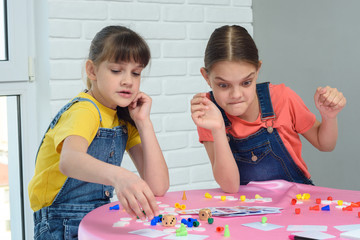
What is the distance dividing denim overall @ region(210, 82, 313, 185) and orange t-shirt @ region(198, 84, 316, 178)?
2cm

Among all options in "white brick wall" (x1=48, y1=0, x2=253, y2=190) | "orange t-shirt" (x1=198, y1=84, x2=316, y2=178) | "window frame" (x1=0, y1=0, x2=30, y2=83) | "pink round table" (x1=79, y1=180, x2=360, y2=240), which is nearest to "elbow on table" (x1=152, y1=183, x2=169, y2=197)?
"pink round table" (x1=79, y1=180, x2=360, y2=240)

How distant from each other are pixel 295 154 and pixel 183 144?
2.82ft

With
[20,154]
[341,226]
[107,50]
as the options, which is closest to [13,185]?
[20,154]

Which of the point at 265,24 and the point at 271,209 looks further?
the point at 265,24

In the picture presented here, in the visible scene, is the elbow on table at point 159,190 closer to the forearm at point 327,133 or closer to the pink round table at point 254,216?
the pink round table at point 254,216

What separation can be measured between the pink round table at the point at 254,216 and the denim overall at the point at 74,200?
177mm

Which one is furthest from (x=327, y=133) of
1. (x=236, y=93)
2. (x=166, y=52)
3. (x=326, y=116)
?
(x=166, y=52)

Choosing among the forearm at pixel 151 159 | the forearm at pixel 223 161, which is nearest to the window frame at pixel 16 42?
the forearm at pixel 151 159

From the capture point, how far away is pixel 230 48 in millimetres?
1418

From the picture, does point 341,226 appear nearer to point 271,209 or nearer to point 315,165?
point 271,209

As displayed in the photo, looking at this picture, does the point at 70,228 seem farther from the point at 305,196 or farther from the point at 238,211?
the point at 305,196

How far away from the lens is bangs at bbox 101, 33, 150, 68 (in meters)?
1.36

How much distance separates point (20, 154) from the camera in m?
2.07

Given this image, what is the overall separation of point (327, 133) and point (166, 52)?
988mm
